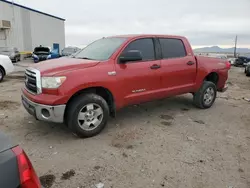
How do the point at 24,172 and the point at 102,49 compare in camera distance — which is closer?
the point at 24,172

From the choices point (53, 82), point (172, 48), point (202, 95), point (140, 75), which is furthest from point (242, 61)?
point (53, 82)

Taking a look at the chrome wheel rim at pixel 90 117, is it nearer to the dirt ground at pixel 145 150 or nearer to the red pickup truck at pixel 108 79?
the red pickup truck at pixel 108 79

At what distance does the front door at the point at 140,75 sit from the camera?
4141 mm

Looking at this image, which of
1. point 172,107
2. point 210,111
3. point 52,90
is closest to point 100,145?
point 52,90

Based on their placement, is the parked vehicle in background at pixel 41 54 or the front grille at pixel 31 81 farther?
the parked vehicle in background at pixel 41 54

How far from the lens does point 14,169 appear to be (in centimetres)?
132

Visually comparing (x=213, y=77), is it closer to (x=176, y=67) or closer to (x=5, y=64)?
(x=176, y=67)

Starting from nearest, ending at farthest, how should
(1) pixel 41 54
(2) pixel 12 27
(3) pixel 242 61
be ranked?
(3) pixel 242 61 → (1) pixel 41 54 → (2) pixel 12 27

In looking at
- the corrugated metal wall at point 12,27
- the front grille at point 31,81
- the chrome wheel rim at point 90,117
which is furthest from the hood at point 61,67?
the corrugated metal wall at point 12,27

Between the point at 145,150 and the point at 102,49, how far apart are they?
2230mm

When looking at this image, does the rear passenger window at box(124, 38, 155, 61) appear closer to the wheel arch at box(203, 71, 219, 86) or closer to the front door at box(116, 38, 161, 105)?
the front door at box(116, 38, 161, 105)

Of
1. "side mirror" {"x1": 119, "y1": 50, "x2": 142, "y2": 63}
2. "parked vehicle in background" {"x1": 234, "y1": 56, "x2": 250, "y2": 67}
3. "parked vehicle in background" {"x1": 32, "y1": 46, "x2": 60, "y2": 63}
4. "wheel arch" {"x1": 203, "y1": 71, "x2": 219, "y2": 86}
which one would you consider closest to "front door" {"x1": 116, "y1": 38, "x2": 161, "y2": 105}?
"side mirror" {"x1": 119, "y1": 50, "x2": 142, "y2": 63}

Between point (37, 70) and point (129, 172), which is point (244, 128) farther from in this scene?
point (37, 70)

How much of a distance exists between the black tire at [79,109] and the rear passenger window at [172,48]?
6.05ft
